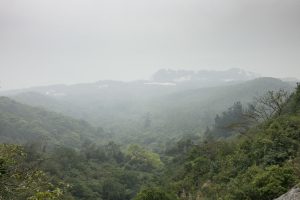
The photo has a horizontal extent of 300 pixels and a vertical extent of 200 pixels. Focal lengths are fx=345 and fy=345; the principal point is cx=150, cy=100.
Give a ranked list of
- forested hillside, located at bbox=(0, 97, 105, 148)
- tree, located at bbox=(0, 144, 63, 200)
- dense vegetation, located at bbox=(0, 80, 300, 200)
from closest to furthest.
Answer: tree, located at bbox=(0, 144, 63, 200)
dense vegetation, located at bbox=(0, 80, 300, 200)
forested hillside, located at bbox=(0, 97, 105, 148)

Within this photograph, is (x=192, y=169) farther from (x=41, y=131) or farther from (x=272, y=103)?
(x=41, y=131)

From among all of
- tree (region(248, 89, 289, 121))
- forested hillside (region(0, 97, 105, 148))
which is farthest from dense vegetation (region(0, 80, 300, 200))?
forested hillside (region(0, 97, 105, 148))

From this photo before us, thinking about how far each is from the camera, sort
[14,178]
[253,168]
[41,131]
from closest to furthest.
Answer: [14,178] → [253,168] → [41,131]

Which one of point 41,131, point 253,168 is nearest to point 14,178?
point 253,168

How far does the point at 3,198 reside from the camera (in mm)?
15773

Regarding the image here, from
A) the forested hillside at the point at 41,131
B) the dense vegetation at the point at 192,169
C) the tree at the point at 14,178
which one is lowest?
the forested hillside at the point at 41,131

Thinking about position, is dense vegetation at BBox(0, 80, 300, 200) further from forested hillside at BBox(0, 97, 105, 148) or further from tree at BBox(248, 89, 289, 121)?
forested hillside at BBox(0, 97, 105, 148)

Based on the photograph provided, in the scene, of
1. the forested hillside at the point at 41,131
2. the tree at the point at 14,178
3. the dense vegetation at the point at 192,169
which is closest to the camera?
the tree at the point at 14,178

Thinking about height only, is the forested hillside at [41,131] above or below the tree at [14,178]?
below

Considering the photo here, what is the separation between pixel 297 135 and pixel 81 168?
205 feet

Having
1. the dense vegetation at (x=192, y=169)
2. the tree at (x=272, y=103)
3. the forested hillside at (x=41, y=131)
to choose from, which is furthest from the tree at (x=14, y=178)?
the forested hillside at (x=41, y=131)

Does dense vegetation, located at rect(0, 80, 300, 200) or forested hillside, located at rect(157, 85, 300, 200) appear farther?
forested hillside, located at rect(157, 85, 300, 200)

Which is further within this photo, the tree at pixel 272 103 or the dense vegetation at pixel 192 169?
the tree at pixel 272 103

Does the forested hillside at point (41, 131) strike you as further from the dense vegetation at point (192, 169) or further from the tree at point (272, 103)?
the tree at point (272, 103)
